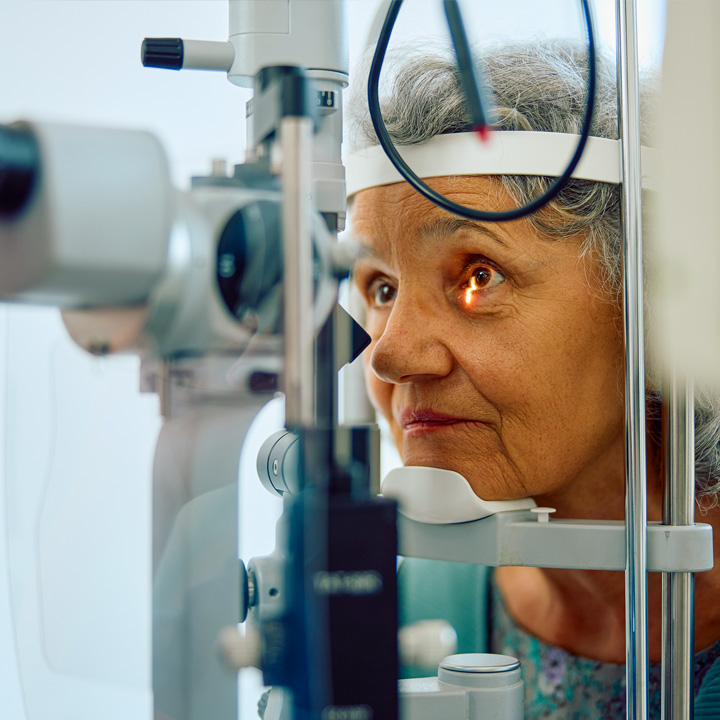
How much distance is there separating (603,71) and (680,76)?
167 millimetres

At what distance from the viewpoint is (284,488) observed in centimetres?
75

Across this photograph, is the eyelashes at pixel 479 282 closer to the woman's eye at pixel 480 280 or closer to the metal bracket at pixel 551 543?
the woman's eye at pixel 480 280

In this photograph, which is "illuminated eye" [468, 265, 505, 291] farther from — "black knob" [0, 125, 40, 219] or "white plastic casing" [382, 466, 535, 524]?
"black knob" [0, 125, 40, 219]

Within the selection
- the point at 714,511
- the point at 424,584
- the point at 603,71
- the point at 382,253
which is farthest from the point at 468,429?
the point at 424,584

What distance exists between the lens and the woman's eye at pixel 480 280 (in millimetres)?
1044

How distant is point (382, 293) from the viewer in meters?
1.18

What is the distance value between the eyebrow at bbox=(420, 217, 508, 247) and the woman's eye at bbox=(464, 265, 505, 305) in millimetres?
39

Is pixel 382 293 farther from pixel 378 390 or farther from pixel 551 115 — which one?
pixel 551 115

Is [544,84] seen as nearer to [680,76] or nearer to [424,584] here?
[680,76]

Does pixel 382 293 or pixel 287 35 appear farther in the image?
pixel 382 293

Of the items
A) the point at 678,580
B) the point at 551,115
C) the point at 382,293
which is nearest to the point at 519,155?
the point at 551,115

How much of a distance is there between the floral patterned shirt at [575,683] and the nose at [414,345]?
20.1 inches

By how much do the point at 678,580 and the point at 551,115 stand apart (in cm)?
53

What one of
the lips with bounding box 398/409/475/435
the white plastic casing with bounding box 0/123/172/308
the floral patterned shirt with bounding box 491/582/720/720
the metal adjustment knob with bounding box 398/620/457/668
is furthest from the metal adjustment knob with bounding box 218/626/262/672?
A: the floral patterned shirt with bounding box 491/582/720/720
